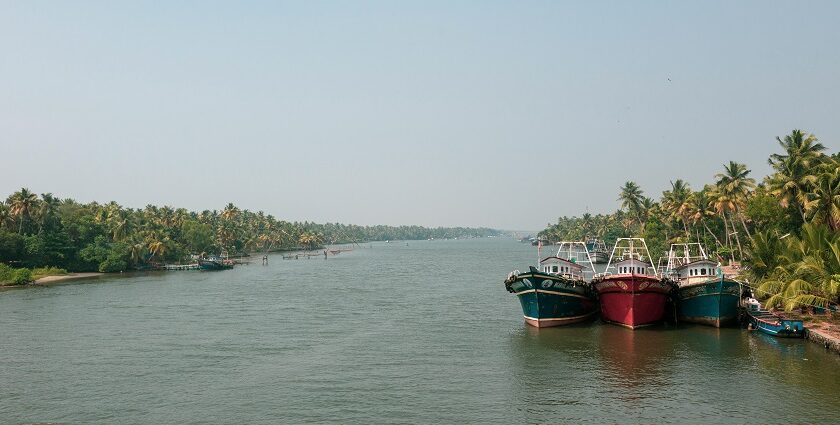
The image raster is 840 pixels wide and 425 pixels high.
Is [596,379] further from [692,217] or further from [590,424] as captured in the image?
[692,217]

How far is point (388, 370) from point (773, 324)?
29.2 meters

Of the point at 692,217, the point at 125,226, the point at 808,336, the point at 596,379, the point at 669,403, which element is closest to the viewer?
the point at 669,403

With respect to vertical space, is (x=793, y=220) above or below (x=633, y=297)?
above

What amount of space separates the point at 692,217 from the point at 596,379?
2788 inches

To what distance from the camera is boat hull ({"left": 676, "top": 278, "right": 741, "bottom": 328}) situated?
166ft

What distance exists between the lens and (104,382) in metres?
36.2

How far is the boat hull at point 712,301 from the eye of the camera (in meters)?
50.7

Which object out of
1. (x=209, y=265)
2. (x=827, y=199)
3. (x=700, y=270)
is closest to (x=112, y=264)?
(x=209, y=265)

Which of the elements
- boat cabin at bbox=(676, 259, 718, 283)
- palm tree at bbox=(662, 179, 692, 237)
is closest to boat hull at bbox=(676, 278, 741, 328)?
boat cabin at bbox=(676, 259, 718, 283)

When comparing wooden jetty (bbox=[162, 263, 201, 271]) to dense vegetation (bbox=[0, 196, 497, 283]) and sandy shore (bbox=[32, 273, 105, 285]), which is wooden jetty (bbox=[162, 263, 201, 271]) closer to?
dense vegetation (bbox=[0, 196, 497, 283])

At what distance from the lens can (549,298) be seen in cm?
5209

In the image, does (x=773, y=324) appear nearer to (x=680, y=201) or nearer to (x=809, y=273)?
(x=809, y=273)

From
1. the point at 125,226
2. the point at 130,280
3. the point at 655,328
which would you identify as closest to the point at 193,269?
the point at 125,226

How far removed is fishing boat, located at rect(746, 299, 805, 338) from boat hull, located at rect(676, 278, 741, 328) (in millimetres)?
1646
